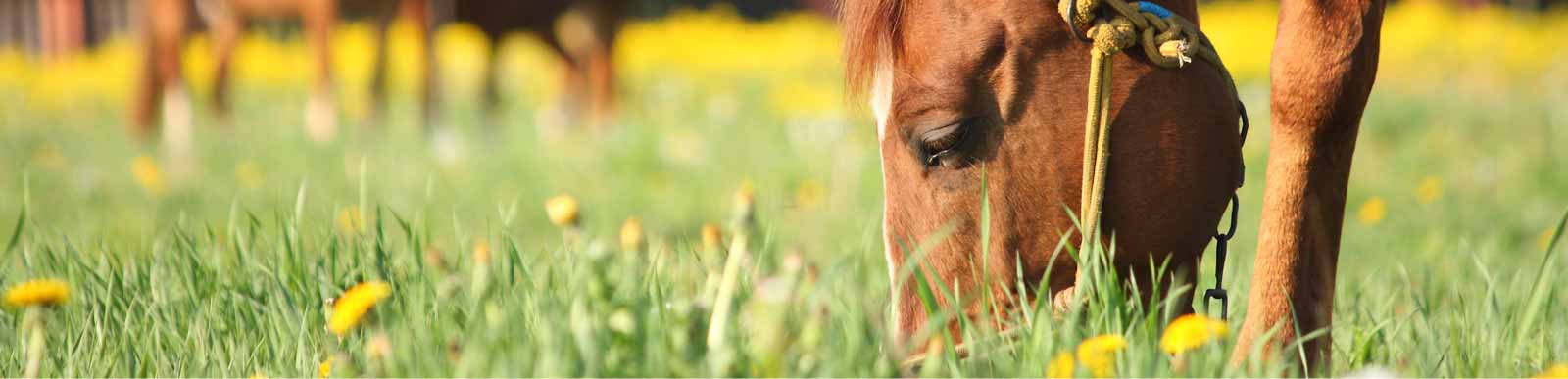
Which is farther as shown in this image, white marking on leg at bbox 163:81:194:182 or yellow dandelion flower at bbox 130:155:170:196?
white marking on leg at bbox 163:81:194:182

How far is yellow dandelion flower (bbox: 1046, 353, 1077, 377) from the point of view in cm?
138

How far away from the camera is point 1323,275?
165cm

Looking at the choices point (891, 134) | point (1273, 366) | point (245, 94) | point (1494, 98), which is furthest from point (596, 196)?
point (245, 94)

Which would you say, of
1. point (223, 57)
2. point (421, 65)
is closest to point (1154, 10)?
point (421, 65)

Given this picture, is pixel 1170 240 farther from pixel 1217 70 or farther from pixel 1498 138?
pixel 1498 138

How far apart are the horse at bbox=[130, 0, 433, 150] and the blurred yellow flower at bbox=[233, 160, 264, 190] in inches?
50.0

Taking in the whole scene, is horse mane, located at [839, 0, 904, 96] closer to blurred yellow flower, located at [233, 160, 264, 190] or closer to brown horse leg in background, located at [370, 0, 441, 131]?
blurred yellow flower, located at [233, 160, 264, 190]

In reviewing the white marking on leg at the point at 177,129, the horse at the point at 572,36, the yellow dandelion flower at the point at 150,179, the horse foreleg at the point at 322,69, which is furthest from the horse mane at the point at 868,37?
the horse at the point at 572,36

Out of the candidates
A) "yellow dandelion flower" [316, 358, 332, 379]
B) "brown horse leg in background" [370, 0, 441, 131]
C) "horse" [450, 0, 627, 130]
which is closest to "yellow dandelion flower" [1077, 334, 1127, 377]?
"yellow dandelion flower" [316, 358, 332, 379]

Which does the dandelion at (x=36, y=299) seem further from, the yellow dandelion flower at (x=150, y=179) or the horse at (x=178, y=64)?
the horse at (x=178, y=64)

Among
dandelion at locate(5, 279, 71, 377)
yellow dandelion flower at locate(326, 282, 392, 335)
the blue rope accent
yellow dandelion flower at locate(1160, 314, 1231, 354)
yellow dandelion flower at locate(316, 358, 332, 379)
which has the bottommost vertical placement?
yellow dandelion flower at locate(316, 358, 332, 379)

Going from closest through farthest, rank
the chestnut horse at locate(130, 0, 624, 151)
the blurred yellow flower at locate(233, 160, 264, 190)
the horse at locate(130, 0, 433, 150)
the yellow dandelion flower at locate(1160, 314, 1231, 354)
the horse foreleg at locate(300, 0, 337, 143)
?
the yellow dandelion flower at locate(1160, 314, 1231, 354) → the blurred yellow flower at locate(233, 160, 264, 190) → the horse at locate(130, 0, 433, 150) → the chestnut horse at locate(130, 0, 624, 151) → the horse foreleg at locate(300, 0, 337, 143)

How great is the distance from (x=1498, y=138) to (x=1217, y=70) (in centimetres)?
580

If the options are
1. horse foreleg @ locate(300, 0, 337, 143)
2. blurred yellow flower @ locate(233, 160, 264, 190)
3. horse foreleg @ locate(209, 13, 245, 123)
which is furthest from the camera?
horse foreleg @ locate(209, 13, 245, 123)
